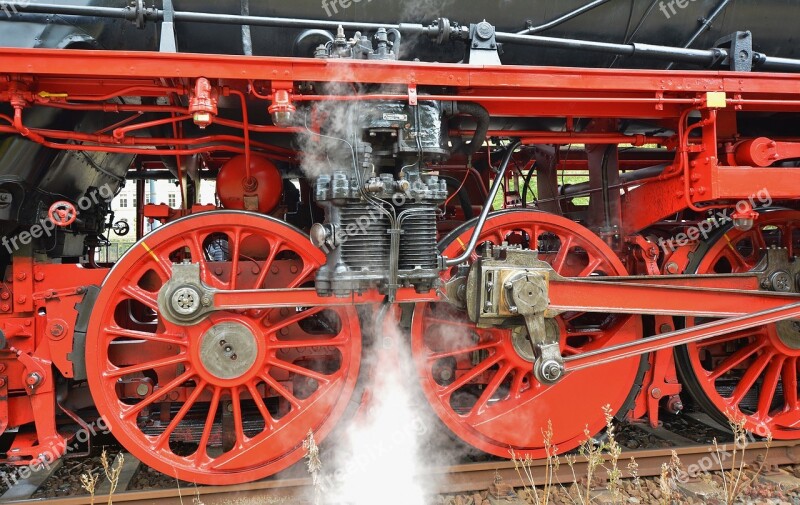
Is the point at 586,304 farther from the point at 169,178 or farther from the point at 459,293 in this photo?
the point at 169,178

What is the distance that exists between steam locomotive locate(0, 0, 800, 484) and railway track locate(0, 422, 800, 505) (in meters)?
0.12

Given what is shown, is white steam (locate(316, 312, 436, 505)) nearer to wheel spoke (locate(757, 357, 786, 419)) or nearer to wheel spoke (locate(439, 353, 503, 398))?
wheel spoke (locate(439, 353, 503, 398))

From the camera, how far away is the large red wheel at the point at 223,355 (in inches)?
102

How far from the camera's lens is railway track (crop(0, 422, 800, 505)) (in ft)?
8.65

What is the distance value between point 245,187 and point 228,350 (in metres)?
0.90

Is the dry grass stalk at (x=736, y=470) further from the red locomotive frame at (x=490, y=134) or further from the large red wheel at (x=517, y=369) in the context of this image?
the large red wheel at (x=517, y=369)

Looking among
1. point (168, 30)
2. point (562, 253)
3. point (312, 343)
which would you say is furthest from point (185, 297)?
point (562, 253)

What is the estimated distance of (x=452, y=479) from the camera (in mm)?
2867

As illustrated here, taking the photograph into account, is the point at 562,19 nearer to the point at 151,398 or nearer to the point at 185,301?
the point at 185,301

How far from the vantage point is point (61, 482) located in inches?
116

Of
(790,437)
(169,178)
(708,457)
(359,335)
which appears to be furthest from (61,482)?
(790,437)

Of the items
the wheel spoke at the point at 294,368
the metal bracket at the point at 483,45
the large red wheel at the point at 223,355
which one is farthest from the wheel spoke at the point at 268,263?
the metal bracket at the point at 483,45

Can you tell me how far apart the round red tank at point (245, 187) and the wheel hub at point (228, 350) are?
27.5 inches

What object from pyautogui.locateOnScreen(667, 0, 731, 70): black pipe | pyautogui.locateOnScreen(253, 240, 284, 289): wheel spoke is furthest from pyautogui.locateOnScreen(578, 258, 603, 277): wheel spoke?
pyautogui.locateOnScreen(253, 240, 284, 289): wheel spoke
